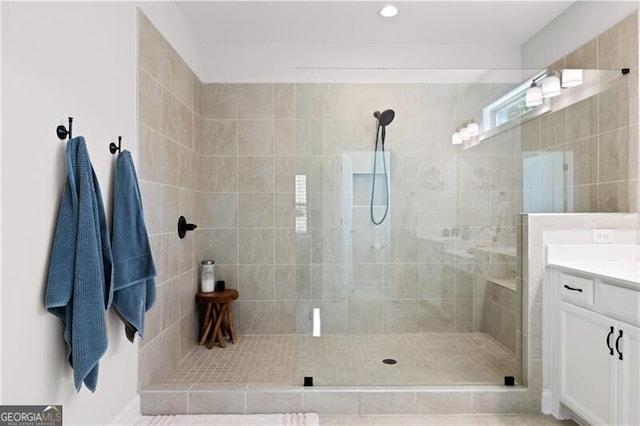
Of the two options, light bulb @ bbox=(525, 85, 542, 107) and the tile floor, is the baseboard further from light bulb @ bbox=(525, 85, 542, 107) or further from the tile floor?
light bulb @ bbox=(525, 85, 542, 107)

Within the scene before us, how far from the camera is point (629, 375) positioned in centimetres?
179

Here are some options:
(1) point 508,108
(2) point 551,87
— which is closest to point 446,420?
(1) point 508,108

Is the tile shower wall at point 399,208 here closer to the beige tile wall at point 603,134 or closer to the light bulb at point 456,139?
the light bulb at point 456,139

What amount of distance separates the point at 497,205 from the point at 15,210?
94.5 inches

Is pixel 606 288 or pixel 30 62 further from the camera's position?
pixel 606 288

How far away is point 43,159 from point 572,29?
10.9 ft

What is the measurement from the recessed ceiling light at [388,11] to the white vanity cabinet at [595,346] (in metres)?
2.02

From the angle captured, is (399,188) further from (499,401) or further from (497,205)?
(499,401)

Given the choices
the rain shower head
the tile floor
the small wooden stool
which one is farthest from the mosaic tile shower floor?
the rain shower head

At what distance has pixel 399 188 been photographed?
2.53 metres

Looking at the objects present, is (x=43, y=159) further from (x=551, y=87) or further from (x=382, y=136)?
(x=551, y=87)

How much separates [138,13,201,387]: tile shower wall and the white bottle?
0.21ft

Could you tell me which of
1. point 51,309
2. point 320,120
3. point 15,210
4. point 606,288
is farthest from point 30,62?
point 606,288

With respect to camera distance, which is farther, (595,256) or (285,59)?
(285,59)
